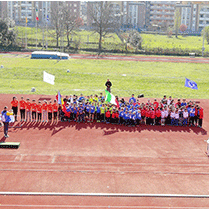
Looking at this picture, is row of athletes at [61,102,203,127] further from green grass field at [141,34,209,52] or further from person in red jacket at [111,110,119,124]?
green grass field at [141,34,209,52]

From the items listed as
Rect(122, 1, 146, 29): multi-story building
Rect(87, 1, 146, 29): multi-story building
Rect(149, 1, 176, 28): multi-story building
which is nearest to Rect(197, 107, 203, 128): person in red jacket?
Rect(87, 1, 146, 29): multi-story building

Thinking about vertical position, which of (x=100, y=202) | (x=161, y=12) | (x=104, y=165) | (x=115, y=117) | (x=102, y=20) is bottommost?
(x=100, y=202)

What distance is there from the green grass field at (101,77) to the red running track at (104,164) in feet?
34.3

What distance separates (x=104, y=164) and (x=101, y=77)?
22870 mm

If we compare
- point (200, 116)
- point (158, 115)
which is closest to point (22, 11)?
point (158, 115)

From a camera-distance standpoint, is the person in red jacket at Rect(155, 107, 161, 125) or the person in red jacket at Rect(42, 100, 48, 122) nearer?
the person in red jacket at Rect(155, 107, 161, 125)

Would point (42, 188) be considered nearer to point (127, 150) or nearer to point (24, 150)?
point (24, 150)

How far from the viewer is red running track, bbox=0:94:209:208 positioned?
34.4 ft

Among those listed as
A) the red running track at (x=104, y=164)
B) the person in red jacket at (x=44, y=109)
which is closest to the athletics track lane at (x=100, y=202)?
the red running track at (x=104, y=164)

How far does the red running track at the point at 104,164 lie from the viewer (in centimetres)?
1048

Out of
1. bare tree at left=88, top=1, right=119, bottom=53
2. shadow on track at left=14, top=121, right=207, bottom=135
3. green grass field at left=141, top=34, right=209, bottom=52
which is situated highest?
bare tree at left=88, top=1, right=119, bottom=53

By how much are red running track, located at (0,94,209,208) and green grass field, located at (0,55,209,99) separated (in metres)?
10.5

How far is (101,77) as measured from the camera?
35219mm

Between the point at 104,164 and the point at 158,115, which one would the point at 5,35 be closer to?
the point at 158,115
